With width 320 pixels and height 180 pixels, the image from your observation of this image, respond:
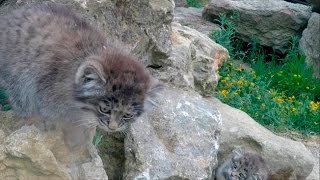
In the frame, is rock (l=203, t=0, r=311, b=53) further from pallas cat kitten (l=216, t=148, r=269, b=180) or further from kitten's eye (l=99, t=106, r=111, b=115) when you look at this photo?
kitten's eye (l=99, t=106, r=111, b=115)

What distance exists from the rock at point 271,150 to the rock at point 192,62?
47cm

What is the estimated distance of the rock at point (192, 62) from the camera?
21.3 feet

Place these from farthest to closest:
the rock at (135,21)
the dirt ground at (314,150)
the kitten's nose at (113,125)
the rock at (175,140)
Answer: the dirt ground at (314,150) < the rock at (135,21) < the rock at (175,140) < the kitten's nose at (113,125)

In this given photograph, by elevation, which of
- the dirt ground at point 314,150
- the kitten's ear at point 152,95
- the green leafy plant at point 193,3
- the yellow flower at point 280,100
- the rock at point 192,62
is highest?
the kitten's ear at point 152,95

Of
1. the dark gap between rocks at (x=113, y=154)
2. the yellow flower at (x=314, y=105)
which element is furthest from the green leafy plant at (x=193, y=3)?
the dark gap between rocks at (x=113, y=154)

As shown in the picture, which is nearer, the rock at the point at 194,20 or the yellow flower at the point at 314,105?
the yellow flower at the point at 314,105

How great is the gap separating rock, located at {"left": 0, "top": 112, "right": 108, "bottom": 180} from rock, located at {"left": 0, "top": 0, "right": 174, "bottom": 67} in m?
1.27

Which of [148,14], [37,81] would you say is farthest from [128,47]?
[37,81]

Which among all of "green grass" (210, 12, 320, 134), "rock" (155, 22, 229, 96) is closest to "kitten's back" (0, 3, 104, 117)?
"rock" (155, 22, 229, 96)

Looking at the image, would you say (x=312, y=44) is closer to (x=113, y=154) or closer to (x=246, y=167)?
(x=246, y=167)

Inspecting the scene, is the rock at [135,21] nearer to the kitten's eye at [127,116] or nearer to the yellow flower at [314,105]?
the kitten's eye at [127,116]

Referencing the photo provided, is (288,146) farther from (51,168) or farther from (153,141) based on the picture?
(51,168)

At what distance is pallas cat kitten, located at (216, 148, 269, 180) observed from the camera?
21.6 feet

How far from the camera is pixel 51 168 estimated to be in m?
4.84
